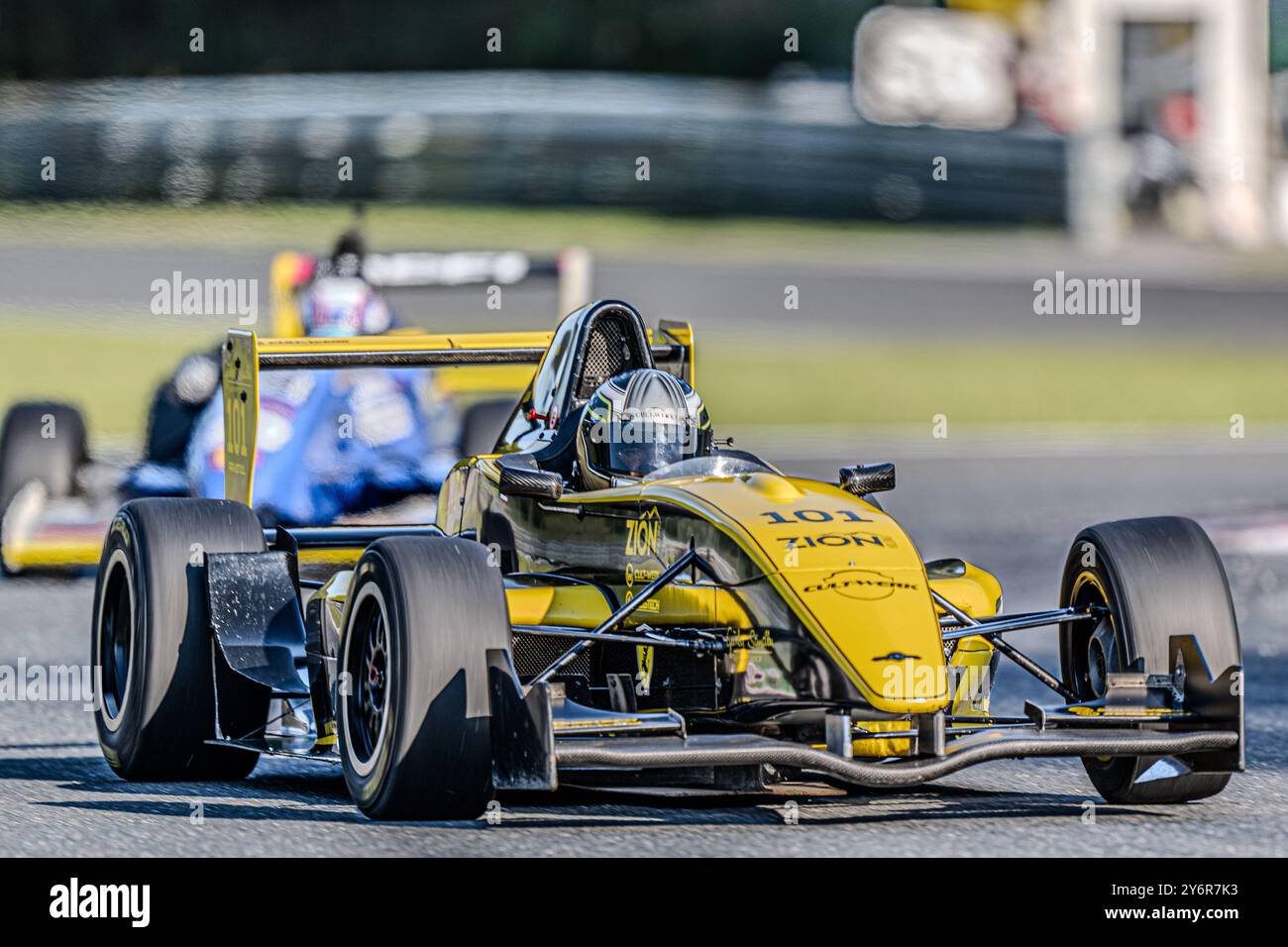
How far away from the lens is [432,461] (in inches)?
484

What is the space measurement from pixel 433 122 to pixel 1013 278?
24.0 feet

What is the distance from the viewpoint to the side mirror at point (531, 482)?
272 inches

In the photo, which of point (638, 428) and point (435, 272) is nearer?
point (638, 428)

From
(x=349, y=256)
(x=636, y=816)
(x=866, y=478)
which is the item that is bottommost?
(x=636, y=816)

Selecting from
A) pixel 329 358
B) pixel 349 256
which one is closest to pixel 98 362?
pixel 349 256

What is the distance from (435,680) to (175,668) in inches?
60.0

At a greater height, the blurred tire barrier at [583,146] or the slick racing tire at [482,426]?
the blurred tire barrier at [583,146]

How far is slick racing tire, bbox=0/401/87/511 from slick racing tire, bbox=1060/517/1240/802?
7786mm

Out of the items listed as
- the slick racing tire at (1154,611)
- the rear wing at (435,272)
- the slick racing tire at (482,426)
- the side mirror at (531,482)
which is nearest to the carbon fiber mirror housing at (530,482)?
the side mirror at (531,482)

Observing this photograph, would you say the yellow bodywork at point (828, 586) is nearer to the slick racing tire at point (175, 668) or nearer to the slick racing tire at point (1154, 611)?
the slick racing tire at point (1154, 611)

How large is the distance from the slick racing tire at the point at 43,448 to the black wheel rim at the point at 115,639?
5597mm

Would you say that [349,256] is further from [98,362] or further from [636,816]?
[98,362]

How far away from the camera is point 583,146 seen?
96.4ft
